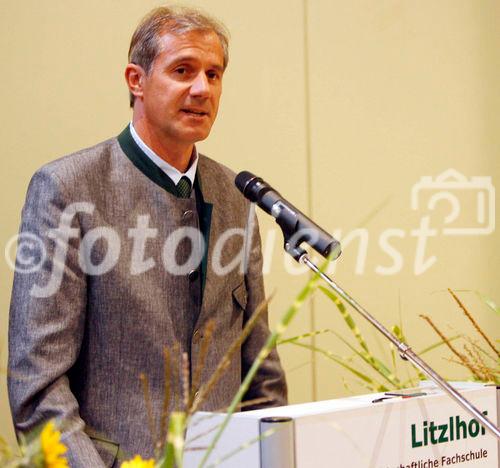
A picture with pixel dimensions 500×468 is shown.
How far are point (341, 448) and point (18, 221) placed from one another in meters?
1.64

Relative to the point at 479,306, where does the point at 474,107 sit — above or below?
above

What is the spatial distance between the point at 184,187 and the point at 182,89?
0.74ft

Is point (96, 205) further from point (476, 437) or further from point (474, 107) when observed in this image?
point (474, 107)

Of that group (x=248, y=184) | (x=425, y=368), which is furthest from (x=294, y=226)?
(x=425, y=368)

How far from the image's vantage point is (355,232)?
3.49m

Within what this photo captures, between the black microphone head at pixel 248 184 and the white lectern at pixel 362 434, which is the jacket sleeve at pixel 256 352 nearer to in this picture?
the black microphone head at pixel 248 184

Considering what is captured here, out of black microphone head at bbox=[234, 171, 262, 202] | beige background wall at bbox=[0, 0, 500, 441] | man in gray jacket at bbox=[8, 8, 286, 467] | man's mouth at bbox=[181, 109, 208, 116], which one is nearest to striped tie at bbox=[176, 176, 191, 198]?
man in gray jacket at bbox=[8, 8, 286, 467]

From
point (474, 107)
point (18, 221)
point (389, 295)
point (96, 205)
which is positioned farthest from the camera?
point (474, 107)

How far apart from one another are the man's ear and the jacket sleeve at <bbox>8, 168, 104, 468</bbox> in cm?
31

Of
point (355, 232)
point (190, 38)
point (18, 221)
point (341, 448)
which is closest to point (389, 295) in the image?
point (355, 232)

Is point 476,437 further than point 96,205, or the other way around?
point 96,205

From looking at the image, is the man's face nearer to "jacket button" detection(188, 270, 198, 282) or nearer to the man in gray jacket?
the man in gray jacket

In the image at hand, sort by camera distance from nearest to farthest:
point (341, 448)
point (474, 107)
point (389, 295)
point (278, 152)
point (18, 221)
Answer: point (341, 448) → point (18, 221) → point (278, 152) → point (389, 295) → point (474, 107)

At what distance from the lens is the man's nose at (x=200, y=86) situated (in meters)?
2.03
